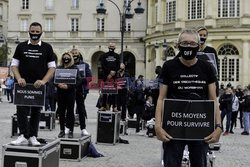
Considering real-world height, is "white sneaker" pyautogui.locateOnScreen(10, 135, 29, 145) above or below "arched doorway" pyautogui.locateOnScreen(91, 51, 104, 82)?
below

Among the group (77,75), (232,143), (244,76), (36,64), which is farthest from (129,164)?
(244,76)

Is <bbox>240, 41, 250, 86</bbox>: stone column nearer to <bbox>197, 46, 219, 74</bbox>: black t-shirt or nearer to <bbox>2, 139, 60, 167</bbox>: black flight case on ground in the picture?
<bbox>197, 46, 219, 74</bbox>: black t-shirt

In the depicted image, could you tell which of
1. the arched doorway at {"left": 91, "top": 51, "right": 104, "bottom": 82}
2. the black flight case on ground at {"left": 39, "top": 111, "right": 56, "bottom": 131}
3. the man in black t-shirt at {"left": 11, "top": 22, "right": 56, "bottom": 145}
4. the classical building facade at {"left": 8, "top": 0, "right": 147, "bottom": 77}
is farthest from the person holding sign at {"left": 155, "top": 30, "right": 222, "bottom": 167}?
the arched doorway at {"left": 91, "top": 51, "right": 104, "bottom": 82}

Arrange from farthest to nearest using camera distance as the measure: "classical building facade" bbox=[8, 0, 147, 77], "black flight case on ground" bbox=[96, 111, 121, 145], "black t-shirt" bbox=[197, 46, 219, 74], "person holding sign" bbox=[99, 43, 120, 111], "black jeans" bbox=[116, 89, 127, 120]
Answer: "classical building facade" bbox=[8, 0, 147, 77] < "black jeans" bbox=[116, 89, 127, 120] < "person holding sign" bbox=[99, 43, 120, 111] < "black flight case on ground" bbox=[96, 111, 121, 145] < "black t-shirt" bbox=[197, 46, 219, 74]

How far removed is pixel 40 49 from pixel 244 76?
121 feet

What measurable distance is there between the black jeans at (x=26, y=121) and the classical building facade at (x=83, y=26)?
4726 centimetres

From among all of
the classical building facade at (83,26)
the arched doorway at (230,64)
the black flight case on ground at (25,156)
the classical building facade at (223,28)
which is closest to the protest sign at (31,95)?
the black flight case on ground at (25,156)

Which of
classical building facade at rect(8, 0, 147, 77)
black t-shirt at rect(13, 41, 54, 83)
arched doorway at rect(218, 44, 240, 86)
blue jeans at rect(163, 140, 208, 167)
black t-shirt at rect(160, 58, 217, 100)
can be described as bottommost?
blue jeans at rect(163, 140, 208, 167)

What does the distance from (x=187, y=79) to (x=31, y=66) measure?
3.44m

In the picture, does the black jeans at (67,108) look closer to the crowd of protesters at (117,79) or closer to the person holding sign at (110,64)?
the crowd of protesters at (117,79)

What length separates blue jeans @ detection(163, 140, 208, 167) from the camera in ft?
17.2

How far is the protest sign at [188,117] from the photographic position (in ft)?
16.8

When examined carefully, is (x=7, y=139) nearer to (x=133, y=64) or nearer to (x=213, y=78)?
(x=213, y=78)

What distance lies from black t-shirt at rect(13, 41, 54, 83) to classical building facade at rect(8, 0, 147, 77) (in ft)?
155
